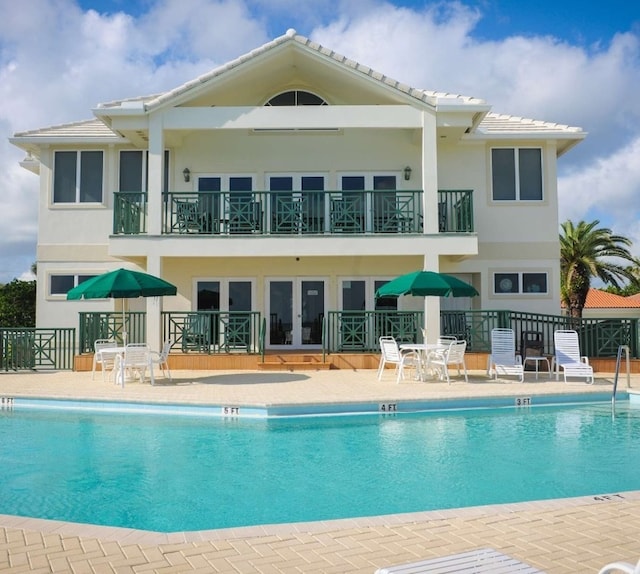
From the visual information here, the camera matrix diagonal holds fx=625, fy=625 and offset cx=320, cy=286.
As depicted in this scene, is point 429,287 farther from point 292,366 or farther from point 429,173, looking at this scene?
point 292,366

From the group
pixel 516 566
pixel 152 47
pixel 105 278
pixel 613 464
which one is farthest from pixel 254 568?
pixel 152 47

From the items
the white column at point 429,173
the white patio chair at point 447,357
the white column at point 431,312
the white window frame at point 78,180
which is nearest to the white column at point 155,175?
the white window frame at point 78,180

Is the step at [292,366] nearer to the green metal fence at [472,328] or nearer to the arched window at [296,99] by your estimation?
the green metal fence at [472,328]

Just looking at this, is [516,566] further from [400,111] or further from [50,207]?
[50,207]

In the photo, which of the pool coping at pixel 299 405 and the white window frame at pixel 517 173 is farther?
the white window frame at pixel 517 173

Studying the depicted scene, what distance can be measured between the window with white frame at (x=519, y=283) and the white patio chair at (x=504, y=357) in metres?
3.95

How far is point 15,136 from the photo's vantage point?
17.9 metres

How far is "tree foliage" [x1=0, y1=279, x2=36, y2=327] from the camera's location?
22.3 metres

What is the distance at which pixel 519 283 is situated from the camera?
1845 centimetres

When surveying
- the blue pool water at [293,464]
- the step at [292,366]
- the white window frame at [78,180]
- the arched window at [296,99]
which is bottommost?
the blue pool water at [293,464]

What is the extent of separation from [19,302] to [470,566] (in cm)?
2322

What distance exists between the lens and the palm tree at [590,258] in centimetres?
3181

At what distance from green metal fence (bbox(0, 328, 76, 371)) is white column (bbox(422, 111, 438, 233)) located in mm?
9815

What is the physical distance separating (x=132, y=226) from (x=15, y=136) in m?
4.61
